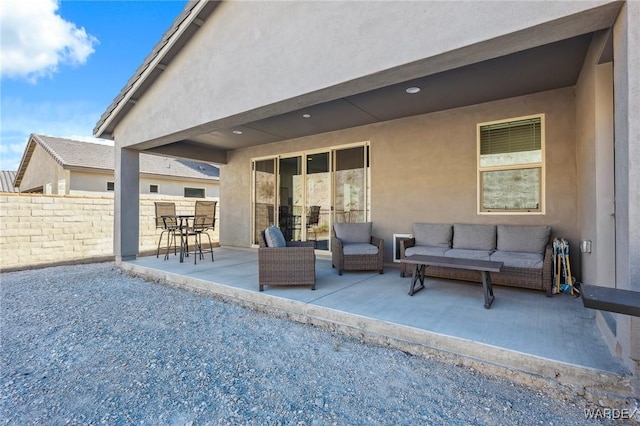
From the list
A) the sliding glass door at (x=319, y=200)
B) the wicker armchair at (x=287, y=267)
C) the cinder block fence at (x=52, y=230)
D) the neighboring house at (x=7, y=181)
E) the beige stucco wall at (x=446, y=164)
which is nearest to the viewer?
the wicker armchair at (x=287, y=267)

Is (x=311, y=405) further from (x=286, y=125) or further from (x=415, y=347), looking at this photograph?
(x=286, y=125)

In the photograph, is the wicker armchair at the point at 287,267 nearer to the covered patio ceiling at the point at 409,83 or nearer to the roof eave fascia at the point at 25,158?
the covered patio ceiling at the point at 409,83

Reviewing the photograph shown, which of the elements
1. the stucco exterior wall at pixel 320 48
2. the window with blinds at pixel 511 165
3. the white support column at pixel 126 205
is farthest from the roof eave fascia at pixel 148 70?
the window with blinds at pixel 511 165

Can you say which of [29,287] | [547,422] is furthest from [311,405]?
[29,287]

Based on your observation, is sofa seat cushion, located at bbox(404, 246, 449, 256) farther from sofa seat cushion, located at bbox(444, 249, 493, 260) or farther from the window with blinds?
the window with blinds

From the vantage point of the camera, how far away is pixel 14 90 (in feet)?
38.8

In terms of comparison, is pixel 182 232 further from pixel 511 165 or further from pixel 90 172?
pixel 90 172

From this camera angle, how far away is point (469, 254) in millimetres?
4281

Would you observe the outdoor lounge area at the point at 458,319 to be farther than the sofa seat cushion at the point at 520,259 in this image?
No

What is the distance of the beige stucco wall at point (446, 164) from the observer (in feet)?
14.1

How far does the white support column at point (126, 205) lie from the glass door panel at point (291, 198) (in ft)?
10.7

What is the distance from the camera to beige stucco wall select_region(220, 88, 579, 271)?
4.30 metres

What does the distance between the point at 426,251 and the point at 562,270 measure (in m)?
1.75

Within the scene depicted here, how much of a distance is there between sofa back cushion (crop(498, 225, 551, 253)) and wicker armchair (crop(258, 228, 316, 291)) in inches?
112
